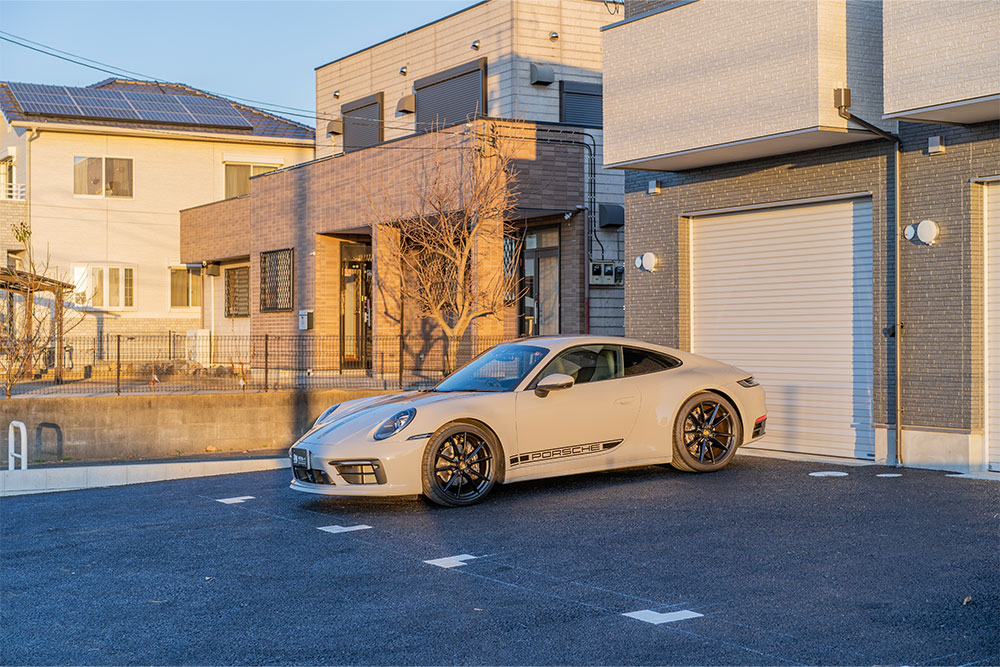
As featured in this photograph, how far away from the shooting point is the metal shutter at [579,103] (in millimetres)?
21734

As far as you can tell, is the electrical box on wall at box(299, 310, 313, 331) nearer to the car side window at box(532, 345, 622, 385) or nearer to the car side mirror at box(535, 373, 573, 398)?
the car side window at box(532, 345, 622, 385)

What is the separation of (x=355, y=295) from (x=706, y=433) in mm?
15253

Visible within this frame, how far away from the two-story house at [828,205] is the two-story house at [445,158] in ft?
17.1

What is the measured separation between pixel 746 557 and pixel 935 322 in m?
5.30

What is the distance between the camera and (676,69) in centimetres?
1266

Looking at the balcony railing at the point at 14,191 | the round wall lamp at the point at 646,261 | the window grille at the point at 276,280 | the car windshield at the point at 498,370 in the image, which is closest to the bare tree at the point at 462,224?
the round wall lamp at the point at 646,261

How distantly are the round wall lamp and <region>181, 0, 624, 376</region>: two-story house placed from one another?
14.4ft

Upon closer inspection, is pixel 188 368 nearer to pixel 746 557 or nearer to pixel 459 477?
pixel 459 477

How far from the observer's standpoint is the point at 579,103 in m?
21.9

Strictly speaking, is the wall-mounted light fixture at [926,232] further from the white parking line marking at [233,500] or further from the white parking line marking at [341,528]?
the white parking line marking at [233,500]

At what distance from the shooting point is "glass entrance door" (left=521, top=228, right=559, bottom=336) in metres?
20.5


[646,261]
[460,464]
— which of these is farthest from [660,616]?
[646,261]

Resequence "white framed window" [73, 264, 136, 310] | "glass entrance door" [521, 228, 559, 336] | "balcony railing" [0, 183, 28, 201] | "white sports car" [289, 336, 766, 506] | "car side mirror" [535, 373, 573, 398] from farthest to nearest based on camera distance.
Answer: "balcony railing" [0, 183, 28, 201], "white framed window" [73, 264, 136, 310], "glass entrance door" [521, 228, 559, 336], "car side mirror" [535, 373, 573, 398], "white sports car" [289, 336, 766, 506]

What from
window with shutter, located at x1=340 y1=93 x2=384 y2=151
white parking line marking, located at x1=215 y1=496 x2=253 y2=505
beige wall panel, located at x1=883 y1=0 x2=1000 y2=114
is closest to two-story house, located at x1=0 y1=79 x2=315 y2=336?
window with shutter, located at x1=340 y1=93 x2=384 y2=151
